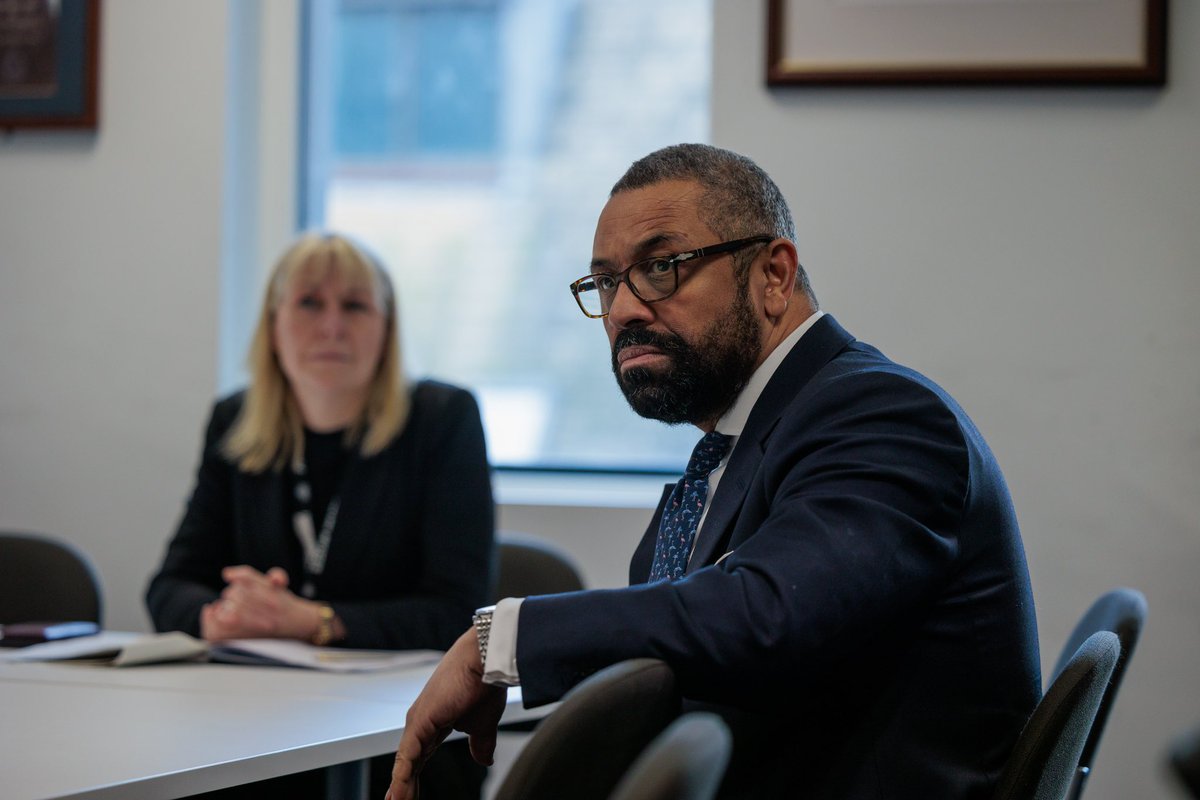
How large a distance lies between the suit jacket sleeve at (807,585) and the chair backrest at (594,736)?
3.0 inches

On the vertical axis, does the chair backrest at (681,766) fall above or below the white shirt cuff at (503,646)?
above

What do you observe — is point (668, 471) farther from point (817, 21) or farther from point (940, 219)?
point (817, 21)

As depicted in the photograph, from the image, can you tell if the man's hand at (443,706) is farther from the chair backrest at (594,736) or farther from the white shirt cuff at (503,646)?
the chair backrest at (594,736)

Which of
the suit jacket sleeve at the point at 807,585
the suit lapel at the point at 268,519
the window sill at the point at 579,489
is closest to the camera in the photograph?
the suit jacket sleeve at the point at 807,585

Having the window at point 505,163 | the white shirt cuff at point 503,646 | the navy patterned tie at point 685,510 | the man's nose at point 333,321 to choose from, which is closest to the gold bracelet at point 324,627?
the man's nose at point 333,321

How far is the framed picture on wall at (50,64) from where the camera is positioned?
3.40 metres

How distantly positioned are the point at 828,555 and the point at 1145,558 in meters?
1.95

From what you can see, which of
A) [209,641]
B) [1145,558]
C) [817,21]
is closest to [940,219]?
[817,21]

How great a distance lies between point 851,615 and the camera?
43.8 inches

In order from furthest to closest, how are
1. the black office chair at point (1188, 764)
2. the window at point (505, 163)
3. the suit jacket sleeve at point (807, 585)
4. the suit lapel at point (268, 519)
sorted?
the window at point (505, 163) → the suit lapel at point (268, 519) → the suit jacket sleeve at point (807, 585) → the black office chair at point (1188, 764)

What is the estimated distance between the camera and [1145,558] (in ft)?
9.00

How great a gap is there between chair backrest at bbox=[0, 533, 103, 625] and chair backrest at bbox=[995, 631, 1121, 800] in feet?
6.88

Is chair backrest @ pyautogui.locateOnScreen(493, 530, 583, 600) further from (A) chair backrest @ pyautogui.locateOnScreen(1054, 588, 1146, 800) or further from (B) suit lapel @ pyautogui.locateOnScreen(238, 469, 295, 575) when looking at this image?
(A) chair backrest @ pyautogui.locateOnScreen(1054, 588, 1146, 800)

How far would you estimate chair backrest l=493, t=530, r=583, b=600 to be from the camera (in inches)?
101
